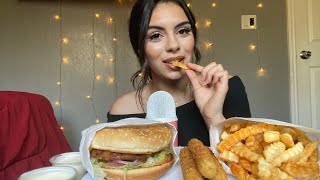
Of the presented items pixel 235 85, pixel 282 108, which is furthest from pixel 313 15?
pixel 235 85

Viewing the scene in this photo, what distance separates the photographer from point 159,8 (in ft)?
4.13

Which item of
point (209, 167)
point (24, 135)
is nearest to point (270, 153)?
point (209, 167)

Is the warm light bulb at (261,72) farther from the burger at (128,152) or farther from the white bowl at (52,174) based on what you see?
the white bowl at (52,174)

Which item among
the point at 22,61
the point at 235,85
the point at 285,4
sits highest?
the point at 285,4

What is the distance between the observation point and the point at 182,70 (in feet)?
4.02

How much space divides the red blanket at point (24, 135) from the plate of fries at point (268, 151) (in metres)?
0.98

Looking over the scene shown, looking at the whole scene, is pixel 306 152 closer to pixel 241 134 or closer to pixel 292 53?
pixel 241 134

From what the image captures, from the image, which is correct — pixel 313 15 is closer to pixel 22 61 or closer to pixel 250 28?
pixel 250 28

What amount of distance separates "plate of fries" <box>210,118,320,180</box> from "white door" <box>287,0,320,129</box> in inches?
98.1

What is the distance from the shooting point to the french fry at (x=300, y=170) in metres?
0.61

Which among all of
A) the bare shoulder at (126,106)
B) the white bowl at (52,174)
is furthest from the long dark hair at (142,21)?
the white bowl at (52,174)

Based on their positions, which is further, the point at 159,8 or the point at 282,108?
the point at 282,108

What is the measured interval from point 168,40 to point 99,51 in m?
1.89

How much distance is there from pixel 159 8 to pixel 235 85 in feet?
1.73
